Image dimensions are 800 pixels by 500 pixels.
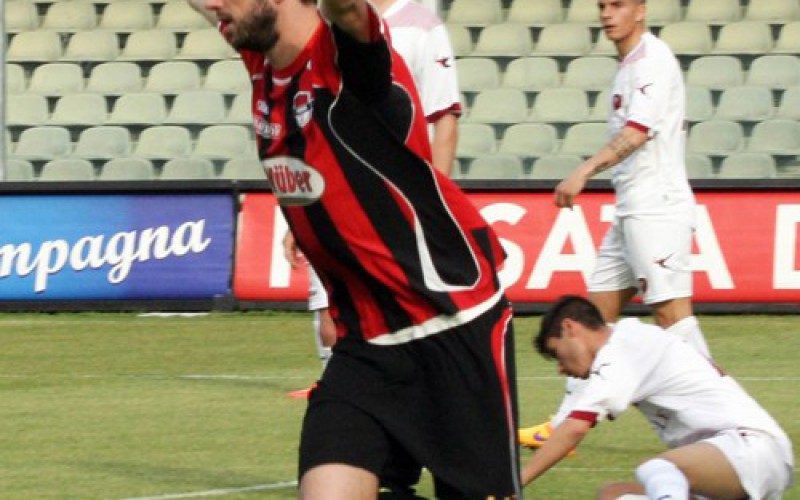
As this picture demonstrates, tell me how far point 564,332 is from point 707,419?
0.55 metres

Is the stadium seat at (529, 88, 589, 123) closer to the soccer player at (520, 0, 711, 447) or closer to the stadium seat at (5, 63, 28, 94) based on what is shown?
the stadium seat at (5, 63, 28, 94)

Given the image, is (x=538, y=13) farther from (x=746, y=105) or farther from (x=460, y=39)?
(x=746, y=105)

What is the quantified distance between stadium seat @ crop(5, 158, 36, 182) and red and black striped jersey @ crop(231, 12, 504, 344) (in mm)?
12661

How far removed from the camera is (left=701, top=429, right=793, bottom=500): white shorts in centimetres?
589

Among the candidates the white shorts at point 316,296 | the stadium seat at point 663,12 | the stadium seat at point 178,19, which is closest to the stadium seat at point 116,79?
the stadium seat at point 178,19

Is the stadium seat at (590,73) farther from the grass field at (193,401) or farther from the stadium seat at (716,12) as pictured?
the grass field at (193,401)

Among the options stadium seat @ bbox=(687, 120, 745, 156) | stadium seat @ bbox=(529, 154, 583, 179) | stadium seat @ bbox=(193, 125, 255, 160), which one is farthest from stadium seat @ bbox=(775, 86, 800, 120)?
stadium seat @ bbox=(193, 125, 255, 160)

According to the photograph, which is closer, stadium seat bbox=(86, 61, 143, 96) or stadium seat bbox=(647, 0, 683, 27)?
stadium seat bbox=(647, 0, 683, 27)

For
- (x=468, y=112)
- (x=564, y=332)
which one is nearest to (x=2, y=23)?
(x=468, y=112)

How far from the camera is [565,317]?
6129mm

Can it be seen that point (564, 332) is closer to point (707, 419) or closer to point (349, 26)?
point (707, 419)

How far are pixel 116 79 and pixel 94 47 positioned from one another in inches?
23.6

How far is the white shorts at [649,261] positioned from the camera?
812 cm

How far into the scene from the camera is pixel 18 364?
1158 cm
